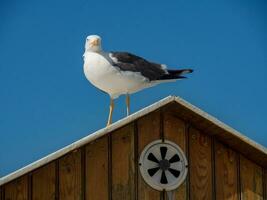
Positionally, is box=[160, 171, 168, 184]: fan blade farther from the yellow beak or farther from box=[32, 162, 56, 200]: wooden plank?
the yellow beak

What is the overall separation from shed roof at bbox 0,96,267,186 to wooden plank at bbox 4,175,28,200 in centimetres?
23

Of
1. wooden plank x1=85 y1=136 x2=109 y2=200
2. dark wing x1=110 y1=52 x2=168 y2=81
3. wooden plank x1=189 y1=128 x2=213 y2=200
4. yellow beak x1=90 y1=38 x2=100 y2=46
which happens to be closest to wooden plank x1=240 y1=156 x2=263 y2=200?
wooden plank x1=189 y1=128 x2=213 y2=200

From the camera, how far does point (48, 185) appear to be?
6.04m

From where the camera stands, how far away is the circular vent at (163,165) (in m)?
6.39

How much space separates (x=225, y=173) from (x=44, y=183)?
1584 mm

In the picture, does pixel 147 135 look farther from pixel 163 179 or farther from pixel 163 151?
pixel 163 179

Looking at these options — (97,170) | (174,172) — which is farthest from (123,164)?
(174,172)

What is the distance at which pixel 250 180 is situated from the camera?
22.0 ft

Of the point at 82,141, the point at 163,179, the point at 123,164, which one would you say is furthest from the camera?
the point at 163,179

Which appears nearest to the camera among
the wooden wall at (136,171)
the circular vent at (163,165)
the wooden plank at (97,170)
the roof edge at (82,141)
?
the roof edge at (82,141)

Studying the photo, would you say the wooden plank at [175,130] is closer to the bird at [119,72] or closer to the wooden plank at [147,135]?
the wooden plank at [147,135]

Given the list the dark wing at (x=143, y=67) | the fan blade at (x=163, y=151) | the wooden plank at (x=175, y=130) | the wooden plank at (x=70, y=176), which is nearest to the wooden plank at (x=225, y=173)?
the wooden plank at (x=175, y=130)

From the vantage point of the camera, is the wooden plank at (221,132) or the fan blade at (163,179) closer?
the wooden plank at (221,132)

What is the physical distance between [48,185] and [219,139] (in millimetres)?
1539
